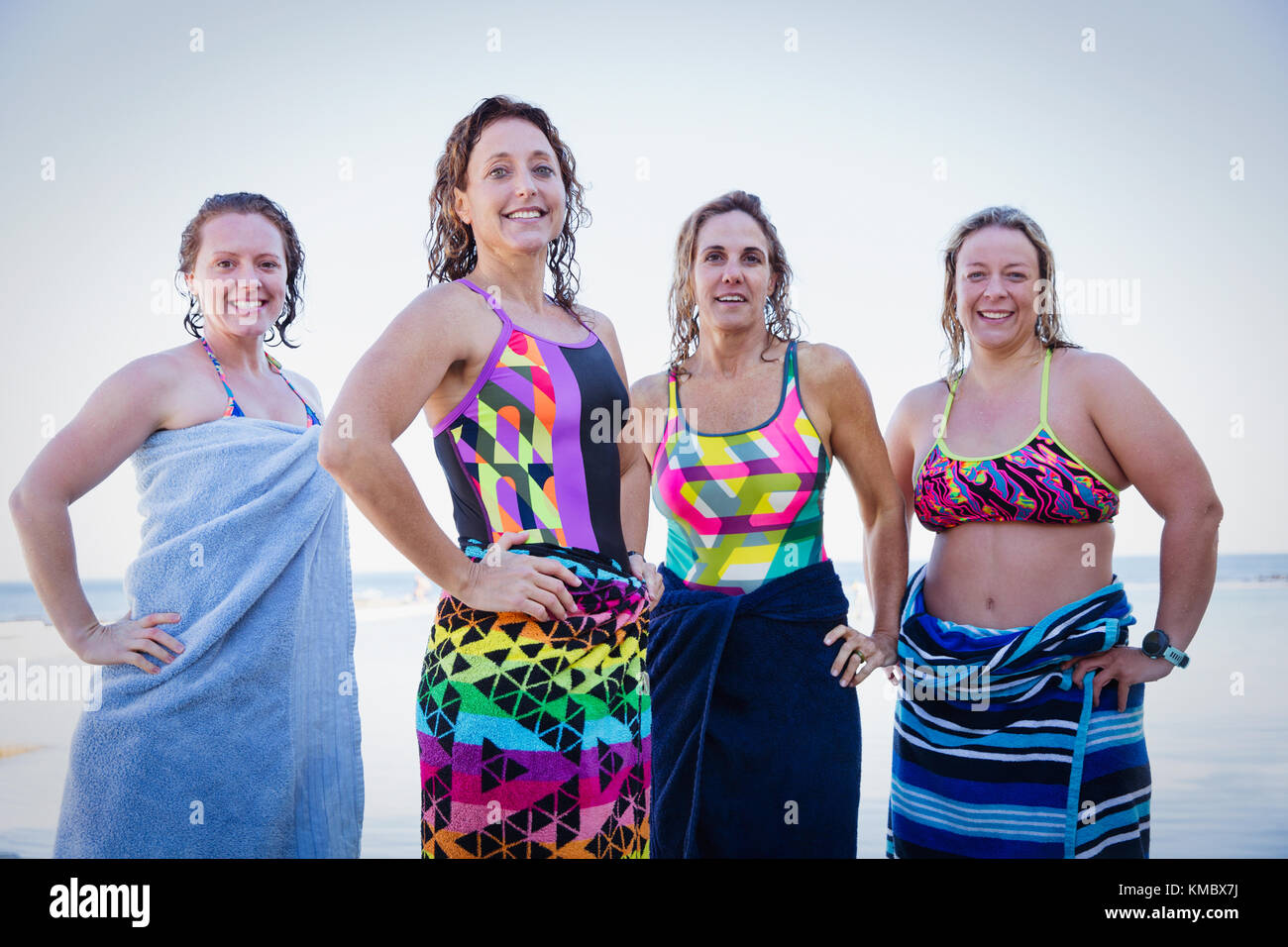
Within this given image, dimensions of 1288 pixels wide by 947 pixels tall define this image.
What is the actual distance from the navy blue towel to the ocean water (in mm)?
2463

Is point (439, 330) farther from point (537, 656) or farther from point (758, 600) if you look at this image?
point (758, 600)

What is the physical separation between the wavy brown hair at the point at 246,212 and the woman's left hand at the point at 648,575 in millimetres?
1270

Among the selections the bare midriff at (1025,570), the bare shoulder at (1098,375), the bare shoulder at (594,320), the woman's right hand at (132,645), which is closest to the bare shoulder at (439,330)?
the bare shoulder at (594,320)

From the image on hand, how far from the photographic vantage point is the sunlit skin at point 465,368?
5.04 ft

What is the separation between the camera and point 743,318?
92.7 inches

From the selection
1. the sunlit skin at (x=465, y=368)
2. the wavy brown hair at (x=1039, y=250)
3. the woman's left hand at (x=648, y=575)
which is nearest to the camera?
the sunlit skin at (x=465, y=368)

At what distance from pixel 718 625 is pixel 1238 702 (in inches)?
286

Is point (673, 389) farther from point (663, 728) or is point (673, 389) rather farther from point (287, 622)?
point (287, 622)

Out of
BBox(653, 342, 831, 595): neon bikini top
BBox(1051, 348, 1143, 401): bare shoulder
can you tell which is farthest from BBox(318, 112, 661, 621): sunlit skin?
BBox(1051, 348, 1143, 401): bare shoulder

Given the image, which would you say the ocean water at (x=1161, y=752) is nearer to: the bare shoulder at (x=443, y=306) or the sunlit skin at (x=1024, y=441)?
the sunlit skin at (x=1024, y=441)

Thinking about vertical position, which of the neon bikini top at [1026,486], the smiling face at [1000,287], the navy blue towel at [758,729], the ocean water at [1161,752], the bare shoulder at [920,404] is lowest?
the ocean water at [1161,752]

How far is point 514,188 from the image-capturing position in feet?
5.83
